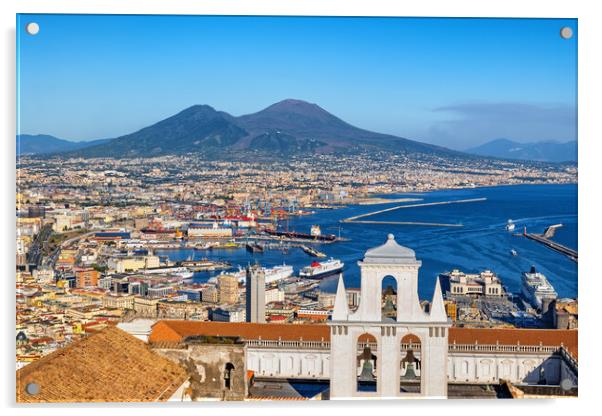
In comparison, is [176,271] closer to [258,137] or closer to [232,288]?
[232,288]

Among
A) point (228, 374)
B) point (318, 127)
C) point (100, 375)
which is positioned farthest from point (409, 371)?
point (318, 127)

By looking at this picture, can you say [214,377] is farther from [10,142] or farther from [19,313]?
[10,142]

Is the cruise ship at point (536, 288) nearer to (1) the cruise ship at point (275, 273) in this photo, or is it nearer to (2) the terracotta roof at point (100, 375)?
(1) the cruise ship at point (275, 273)

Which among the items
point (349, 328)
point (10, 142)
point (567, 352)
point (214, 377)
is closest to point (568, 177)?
point (567, 352)

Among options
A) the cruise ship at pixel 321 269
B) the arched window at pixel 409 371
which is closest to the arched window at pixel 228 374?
the arched window at pixel 409 371

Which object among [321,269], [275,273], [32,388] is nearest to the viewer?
[32,388]
